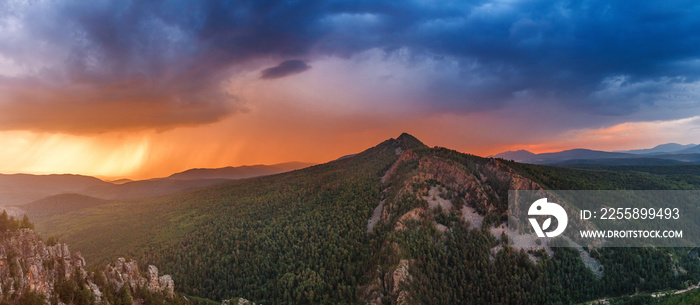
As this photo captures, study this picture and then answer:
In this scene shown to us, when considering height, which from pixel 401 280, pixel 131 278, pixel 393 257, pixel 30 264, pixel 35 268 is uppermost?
pixel 30 264

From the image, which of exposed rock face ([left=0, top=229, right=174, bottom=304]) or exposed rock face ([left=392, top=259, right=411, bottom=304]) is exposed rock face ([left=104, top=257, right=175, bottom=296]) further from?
exposed rock face ([left=392, top=259, right=411, bottom=304])

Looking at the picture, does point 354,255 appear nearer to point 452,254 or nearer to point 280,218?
point 452,254

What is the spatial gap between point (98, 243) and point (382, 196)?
567 ft

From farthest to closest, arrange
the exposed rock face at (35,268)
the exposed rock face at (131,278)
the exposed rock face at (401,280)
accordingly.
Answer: the exposed rock face at (401,280) < the exposed rock face at (131,278) < the exposed rock face at (35,268)

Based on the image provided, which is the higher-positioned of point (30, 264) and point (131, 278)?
point (30, 264)

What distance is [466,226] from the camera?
143 m

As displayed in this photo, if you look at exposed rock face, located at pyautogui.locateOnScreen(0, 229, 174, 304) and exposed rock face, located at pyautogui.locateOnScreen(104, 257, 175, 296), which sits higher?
exposed rock face, located at pyautogui.locateOnScreen(0, 229, 174, 304)

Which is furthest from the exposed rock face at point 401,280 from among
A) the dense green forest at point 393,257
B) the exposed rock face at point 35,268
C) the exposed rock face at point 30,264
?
the exposed rock face at point 30,264

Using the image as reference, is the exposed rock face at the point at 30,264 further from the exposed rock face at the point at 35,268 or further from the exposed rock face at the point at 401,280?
the exposed rock face at the point at 401,280

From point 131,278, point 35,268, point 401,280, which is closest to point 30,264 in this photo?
point 35,268

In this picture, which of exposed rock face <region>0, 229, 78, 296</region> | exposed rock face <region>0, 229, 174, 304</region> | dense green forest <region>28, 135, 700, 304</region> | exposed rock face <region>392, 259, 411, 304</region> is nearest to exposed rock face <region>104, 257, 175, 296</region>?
exposed rock face <region>0, 229, 174, 304</region>

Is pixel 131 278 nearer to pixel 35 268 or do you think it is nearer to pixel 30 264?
pixel 35 268

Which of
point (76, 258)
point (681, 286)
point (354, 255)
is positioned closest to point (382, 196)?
point (354, 255)

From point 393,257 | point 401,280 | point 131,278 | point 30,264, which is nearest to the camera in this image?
point 30,264
